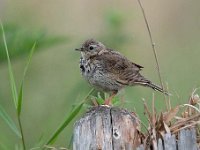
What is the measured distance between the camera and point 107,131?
5504mm

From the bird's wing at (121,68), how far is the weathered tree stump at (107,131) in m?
2.19

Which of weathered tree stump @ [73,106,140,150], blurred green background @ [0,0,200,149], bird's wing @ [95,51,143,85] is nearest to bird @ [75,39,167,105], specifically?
bird's wing @ [95,51,143,85]

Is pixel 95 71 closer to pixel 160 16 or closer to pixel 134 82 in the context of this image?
pixel 134 82

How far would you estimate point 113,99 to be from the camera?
689cm

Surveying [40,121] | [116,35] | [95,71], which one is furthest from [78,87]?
[95,71]

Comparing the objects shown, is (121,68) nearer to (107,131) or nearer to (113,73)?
(113,73)

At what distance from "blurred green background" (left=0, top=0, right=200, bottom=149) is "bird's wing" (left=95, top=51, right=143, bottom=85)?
15 cm

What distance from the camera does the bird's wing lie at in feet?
25.7

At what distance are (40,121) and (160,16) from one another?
333 cm

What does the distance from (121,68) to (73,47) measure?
3807 mm

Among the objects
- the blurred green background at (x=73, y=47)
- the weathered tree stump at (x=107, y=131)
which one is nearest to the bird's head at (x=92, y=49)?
the blurred green background at (x=73, y=47)

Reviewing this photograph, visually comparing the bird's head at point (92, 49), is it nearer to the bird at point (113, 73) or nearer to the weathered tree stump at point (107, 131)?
the bird at point (113, 73)

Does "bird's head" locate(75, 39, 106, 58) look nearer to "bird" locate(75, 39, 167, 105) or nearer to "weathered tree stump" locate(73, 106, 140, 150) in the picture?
"bird" locate(75, 39, 167, 105)

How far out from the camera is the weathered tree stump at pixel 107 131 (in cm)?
547
